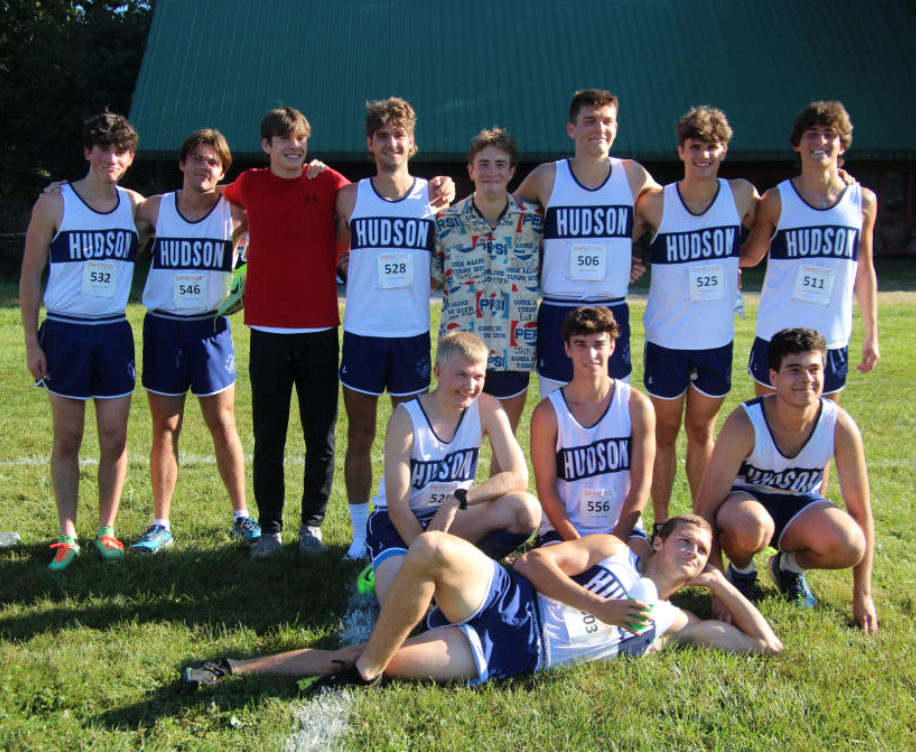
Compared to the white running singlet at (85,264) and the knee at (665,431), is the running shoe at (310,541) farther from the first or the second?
the knee at (665,431)

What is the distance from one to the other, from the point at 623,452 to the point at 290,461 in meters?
2.90

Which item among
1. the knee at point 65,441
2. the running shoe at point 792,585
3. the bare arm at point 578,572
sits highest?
the knee at point 65,441

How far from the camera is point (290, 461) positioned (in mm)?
5941

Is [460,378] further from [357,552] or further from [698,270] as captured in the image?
[698,270]

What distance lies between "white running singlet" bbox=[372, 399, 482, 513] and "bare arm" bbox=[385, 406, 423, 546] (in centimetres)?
4

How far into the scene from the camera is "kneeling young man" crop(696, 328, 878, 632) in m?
3.60

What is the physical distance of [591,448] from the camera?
12.4ft

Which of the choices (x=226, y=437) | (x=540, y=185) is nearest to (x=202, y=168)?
(x=226, y=437)

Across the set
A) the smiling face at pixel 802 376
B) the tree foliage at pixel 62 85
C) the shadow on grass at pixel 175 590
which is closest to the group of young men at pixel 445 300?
the shadow on grass at pixel 175 590

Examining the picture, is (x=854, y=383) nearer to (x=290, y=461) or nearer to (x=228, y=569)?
(x=290, y=461)

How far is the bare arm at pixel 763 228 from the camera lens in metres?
4.35

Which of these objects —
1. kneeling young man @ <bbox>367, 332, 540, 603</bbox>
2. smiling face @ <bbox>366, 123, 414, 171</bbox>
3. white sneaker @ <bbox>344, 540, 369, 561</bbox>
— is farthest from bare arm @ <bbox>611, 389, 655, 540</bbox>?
smiling face @ <bbox>366, 123, 414, 171</bbox>

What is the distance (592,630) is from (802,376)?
4.58ft

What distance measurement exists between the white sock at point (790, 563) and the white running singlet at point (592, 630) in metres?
0.91
